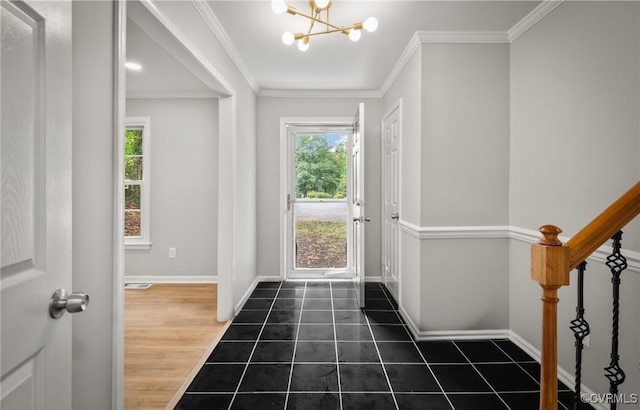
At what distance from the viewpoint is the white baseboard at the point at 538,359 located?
1887 mm

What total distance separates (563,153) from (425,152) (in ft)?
2.96

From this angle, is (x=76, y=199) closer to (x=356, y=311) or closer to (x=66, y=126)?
(x=66, y=126)

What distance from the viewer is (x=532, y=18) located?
2359mm

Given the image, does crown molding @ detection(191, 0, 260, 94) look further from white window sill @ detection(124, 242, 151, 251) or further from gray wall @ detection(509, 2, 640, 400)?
white window sill @ detection(124, 242, 151, 251)

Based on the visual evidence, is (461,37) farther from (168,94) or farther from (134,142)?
(134,142)

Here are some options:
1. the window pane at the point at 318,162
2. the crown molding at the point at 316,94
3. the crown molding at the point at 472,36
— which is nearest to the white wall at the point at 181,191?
the crown molding at the point at 316,94

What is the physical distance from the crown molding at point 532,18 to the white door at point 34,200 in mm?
2668

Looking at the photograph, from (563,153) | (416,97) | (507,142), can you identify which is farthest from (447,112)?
(563,153)

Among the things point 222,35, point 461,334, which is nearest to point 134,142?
point 222,35

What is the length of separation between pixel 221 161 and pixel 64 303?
7.74 feet

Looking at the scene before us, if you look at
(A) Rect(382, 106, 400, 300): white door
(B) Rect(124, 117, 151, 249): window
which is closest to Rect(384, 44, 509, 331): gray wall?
(A) Rect(382, 106, 400, 300): white door

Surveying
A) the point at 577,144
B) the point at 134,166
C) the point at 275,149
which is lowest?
the point at 577,144

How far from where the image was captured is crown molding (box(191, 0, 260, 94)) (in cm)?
224

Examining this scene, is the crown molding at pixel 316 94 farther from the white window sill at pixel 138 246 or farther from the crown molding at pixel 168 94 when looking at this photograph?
the white window sill at pixel 138 246
